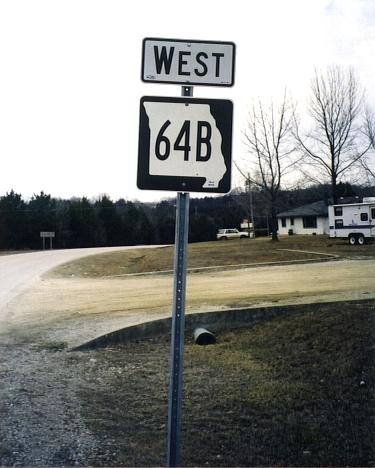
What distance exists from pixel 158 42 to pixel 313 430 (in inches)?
135

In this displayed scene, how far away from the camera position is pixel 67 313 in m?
12.1

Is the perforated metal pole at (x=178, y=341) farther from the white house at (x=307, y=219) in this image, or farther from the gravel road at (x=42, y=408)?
the white house at (x=307, y=219)

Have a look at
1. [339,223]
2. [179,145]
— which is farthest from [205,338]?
[339,223]

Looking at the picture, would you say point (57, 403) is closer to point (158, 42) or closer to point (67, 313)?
point (158, 42)

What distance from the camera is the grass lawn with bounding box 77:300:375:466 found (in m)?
4.11

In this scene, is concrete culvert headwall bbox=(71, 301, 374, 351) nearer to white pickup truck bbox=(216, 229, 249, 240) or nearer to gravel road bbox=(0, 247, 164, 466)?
gravel road bbox=(0, 247, 164, 466)

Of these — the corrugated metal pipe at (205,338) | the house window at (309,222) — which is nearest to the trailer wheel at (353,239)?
the house window at (309,222)

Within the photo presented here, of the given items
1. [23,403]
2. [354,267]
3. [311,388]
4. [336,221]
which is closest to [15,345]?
[23,403]

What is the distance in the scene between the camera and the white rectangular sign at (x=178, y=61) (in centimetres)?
301

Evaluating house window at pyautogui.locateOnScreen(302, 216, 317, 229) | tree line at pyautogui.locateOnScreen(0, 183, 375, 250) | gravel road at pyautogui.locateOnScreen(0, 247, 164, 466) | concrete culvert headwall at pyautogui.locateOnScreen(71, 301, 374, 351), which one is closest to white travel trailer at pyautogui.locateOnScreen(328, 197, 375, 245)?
house window at pyautogui.locateOnScreen(302, 216, 317, 229)

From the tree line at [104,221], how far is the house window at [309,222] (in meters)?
2.44

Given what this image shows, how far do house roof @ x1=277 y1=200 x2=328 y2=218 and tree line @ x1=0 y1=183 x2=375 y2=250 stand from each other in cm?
108

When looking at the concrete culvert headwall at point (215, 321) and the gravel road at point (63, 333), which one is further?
the concrete culvert headwall at point (215, 321)

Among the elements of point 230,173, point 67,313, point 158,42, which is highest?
point 158,42
